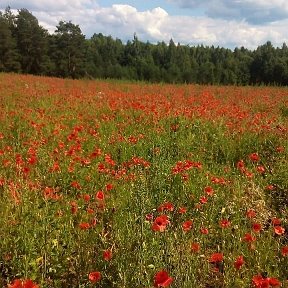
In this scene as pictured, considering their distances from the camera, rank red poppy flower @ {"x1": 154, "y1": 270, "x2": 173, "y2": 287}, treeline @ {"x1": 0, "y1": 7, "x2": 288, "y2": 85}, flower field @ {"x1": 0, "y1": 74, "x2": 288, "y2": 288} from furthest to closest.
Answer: treeline @ {"x1": 0, "y1": 7, "x2": 288, "y2": 85}, flower field @ {"x1": 0, "y1": 74, "x2": 288, "y2": 288}, red poppy flower @ {"x1": 154, "y1": 270, "x2": 173, "y2": 287}

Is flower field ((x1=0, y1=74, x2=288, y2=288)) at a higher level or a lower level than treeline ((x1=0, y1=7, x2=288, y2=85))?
lower

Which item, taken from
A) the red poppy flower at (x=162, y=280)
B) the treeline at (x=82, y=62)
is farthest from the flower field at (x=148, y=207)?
the treeline at (x=82, y=62)

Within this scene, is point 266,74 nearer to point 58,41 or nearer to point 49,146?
point 58,41

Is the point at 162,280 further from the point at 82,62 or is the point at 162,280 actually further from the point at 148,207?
the point at 82,62

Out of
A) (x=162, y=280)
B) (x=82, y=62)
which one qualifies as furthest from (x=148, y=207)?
(x=82, y=62)

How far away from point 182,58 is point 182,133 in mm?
71731

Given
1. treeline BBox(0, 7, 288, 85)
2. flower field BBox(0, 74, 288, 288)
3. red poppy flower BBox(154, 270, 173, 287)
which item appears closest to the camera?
red poppy flower BBox(154, 270, 173, 287)

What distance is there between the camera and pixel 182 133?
742 cm

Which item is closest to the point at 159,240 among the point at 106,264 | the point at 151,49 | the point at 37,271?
the point at 106,264

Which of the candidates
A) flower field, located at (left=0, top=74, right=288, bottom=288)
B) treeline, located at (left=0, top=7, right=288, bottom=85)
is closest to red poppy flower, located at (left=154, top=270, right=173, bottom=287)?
flower field, located at (left=0, top=74, right=288, bottom=288)

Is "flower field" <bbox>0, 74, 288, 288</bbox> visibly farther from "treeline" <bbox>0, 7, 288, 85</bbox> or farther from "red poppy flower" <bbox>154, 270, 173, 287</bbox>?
"treeline" <bbox>0, 7, 288, 85</bbox>

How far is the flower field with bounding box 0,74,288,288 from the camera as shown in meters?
2.96

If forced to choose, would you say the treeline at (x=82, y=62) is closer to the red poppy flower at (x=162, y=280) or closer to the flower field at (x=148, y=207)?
the flower field at (x=148, y=207)

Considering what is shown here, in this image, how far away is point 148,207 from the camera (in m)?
3.91
